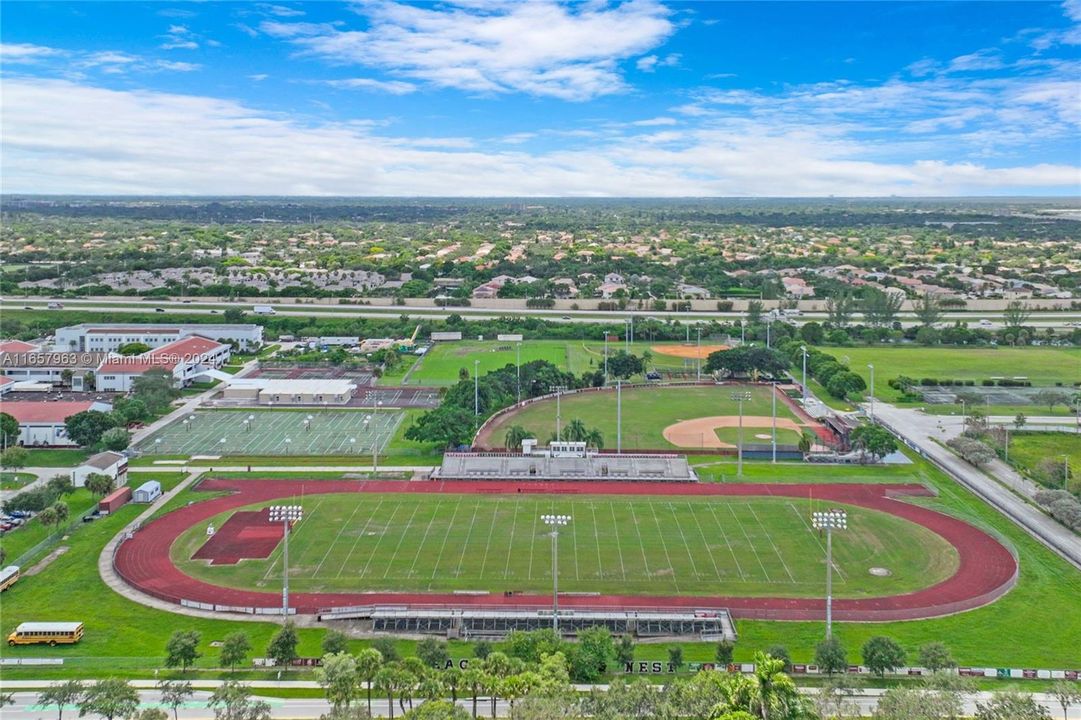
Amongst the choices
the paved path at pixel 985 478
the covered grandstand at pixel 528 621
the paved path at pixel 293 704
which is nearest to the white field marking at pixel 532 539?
the covered grandstand at pixel 528 621

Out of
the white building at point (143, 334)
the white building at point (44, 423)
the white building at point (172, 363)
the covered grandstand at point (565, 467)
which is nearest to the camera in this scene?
the covered grandstand at point (565, 467)

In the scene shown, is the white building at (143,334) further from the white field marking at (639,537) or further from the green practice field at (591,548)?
the white field marking at (639,537)

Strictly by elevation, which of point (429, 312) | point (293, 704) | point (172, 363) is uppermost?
point (429, 312)

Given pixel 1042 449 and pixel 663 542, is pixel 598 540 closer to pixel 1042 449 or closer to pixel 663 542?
pixel 663 542

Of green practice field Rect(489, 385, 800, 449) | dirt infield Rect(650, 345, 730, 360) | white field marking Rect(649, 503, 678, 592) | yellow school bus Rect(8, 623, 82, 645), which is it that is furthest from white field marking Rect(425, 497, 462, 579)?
dirt infield Rect(650, 345, 730, 360)

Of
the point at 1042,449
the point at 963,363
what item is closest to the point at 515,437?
the point at 1042,449

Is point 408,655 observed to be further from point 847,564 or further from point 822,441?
point 822,441

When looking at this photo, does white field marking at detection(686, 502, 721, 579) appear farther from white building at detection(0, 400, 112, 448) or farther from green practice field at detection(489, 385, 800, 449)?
white building at detection(0, 400, 112, 448)
